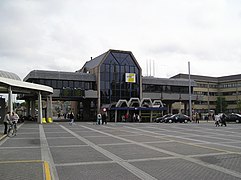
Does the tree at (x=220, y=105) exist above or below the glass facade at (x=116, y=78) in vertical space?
below

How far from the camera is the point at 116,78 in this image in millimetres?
53688

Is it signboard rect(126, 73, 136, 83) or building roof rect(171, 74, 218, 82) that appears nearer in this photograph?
signboard rect(126, 73, 136, 83)

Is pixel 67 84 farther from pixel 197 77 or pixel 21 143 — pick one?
pixel 197 77

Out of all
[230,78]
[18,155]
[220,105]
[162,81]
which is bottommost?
[18,155]

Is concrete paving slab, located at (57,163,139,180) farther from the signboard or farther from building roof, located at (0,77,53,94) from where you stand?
the signboard

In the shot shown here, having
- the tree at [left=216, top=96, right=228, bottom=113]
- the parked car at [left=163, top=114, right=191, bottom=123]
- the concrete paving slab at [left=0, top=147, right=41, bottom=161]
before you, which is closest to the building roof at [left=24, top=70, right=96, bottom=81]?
the parked car at [left=163, top=114, right=191, bottom=123]

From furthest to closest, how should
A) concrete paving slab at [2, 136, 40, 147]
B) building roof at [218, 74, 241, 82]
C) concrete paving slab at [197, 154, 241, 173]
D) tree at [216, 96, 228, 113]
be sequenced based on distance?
building roof at [218, 74, 241, 82] → tree at [216, 96, 228, 113] → concrete paving slab at [2, 136, 40, 147] → concrete paving slab at [197, 154, 241, 173]

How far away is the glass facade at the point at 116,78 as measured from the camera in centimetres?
5278

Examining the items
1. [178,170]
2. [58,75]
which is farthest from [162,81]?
[178,170]

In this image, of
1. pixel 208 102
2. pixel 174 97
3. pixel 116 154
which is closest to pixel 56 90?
pixel 174 97

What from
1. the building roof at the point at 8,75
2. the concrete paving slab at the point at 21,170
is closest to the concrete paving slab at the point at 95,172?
the concrete paving slab at the point at 21,170

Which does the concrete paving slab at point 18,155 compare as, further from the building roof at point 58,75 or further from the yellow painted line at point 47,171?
the building roof at point 58,75

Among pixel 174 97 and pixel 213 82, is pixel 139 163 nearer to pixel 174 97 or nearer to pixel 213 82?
pixel 174 97

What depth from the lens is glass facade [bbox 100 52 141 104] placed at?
52.8 m
